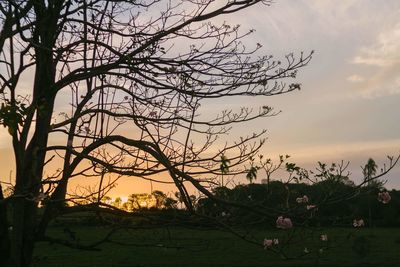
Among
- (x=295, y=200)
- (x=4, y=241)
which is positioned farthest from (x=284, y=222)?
(x=4, y=241)

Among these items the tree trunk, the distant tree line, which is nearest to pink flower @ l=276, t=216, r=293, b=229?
the distant tree line

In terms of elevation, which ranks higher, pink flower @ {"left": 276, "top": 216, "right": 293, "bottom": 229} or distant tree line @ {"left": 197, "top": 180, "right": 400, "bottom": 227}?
distant tree line @ {"left": 197, "top": 180, "right": 400, "bottom": 227}

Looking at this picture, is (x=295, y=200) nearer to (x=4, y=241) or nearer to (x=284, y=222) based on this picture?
(x=284, y=222)

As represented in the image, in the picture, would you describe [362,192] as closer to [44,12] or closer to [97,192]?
[97,192]

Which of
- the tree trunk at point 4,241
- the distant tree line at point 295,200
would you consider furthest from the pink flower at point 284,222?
the tree trunk at point 4,241

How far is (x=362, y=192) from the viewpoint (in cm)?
555

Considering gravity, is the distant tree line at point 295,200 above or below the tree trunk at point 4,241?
above

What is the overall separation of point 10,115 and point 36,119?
267cm

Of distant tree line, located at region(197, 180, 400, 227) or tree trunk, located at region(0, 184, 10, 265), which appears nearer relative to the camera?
distant tree line, located at region(197, 180, 400, 227)

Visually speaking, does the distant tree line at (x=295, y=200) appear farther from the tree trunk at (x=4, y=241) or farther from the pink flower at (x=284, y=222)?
the tree trunk at (x=4, y=241)

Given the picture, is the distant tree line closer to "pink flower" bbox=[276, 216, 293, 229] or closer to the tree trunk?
"pink flower" bbox=[276, 216, 293, 229]

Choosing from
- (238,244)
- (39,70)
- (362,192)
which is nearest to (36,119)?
(39,70)

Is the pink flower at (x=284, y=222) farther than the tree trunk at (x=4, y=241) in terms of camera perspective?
No

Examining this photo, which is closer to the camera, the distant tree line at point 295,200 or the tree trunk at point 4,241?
the distant tree line at point 295,200
